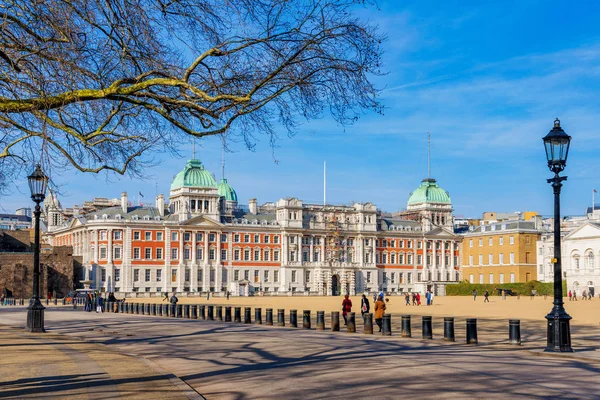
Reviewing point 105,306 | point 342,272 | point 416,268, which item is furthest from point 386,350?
point 416,268

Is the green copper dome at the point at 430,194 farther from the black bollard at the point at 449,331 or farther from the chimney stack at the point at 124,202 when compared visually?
the black bollard at the point at 449,331

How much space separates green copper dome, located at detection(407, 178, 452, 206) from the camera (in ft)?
494

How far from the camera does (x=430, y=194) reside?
15088 cm

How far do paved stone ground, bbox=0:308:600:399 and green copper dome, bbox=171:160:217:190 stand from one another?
333 ft

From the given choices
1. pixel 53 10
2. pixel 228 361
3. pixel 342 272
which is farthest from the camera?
pixel 342 272

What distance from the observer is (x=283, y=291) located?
13038 cm

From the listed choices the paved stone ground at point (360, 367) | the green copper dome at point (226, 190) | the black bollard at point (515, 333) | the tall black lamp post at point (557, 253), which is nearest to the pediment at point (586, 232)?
the green copper dome at point (226, 190)

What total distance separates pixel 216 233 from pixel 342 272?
23028 mm

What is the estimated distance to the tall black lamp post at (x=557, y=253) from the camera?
1998 cm

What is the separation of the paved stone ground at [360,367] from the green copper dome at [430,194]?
125408 mm

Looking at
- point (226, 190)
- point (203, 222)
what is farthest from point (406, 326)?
point (226, 190)

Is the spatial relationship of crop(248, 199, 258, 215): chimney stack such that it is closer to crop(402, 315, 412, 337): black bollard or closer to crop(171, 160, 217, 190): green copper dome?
crop(171, 160, 217, 190): green copper dome

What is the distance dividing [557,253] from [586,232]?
332 feet

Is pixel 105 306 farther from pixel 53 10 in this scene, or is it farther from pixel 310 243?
pixel 310 243
